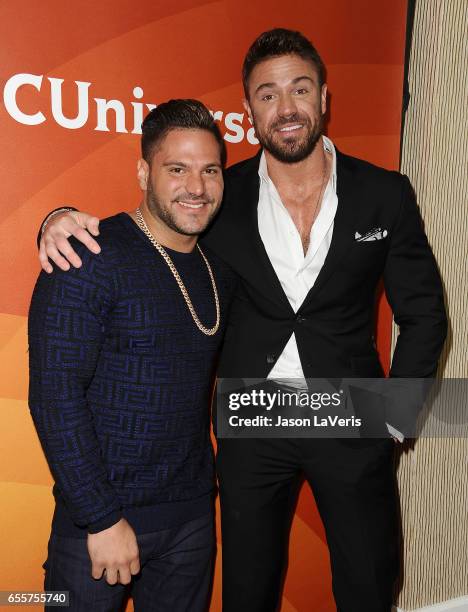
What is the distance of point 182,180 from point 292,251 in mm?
518

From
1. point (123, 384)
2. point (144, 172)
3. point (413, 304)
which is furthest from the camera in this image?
point (413, 304)

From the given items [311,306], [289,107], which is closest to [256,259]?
[311,306]

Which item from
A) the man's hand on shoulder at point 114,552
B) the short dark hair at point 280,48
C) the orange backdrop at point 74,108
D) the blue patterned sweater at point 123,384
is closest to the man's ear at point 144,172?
the blue patterned sweater at point 123,384

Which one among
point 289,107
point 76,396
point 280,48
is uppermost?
point 280,48

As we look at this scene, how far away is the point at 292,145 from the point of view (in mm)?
2080

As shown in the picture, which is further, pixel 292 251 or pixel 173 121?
pixel 292 251

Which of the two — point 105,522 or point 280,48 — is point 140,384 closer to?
point 105,522

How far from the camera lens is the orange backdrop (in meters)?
1.97

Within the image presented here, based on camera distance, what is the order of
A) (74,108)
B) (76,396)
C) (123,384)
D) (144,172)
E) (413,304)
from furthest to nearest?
(413,304) < (74,108) < (144,172) < (123,384) < (76,396)

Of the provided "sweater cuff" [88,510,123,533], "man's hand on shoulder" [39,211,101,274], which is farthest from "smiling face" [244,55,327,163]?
"sweater cuff" [88,510,123,533]

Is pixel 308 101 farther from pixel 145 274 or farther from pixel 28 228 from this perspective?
pixel 28 228

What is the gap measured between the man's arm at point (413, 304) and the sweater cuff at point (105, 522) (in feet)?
3.62

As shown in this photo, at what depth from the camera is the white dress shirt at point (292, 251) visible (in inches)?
82.0

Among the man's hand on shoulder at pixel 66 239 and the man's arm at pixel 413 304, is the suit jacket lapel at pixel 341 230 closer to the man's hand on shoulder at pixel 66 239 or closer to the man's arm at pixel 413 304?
the man's arm at pixel 413 304
